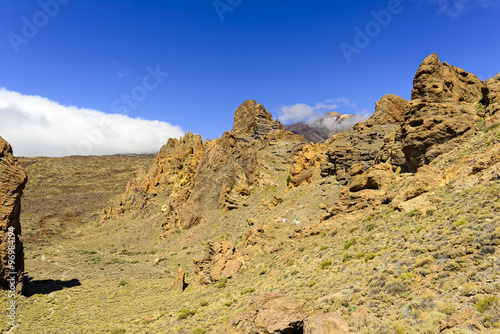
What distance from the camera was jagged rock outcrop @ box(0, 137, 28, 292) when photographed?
2652 centimetres

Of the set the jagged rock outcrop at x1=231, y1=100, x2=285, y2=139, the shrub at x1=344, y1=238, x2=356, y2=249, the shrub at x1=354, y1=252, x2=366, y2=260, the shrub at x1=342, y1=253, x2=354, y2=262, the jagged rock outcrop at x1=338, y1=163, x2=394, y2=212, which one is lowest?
the shrub at x1=342, y1=253, x2=354, y2=262

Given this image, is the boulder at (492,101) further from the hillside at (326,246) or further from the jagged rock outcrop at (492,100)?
the hillside at (326,246)

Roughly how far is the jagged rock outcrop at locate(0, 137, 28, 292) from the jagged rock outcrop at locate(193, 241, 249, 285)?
59.2 feet

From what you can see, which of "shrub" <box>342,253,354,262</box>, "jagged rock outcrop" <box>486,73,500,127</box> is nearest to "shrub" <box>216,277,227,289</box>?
"shrub" <box>342,253,354,262</box>

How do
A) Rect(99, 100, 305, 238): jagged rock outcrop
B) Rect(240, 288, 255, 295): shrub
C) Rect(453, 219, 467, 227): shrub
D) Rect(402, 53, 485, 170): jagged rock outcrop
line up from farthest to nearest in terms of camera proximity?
Rect(99, 100, 305, 238): jagged rock outcrop, Rect(402, 53, 485, 170): jagged rock outcrop, Rect(240, 288, 255, 295): shrub, Rect(453, 219, 467, 227): shrub

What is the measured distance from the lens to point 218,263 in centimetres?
2795

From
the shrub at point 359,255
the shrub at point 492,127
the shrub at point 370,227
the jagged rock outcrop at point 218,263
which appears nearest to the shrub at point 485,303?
the shrub at point 359,255

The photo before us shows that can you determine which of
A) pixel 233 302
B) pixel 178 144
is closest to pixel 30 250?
pixel 178 144

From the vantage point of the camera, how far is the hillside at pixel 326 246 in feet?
31.9

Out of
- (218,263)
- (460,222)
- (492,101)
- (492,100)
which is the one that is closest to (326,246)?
(460,222)

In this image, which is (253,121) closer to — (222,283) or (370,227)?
(222,283)

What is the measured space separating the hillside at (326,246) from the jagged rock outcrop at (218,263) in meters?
0.14

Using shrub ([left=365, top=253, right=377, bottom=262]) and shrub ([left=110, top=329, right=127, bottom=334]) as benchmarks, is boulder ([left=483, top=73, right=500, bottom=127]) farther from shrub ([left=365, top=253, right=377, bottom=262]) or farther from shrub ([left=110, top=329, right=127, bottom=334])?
shrub ([left=110, top=329, right=127, bottom=334])

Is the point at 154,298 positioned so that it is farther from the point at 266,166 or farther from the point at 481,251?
the point at 266,166
